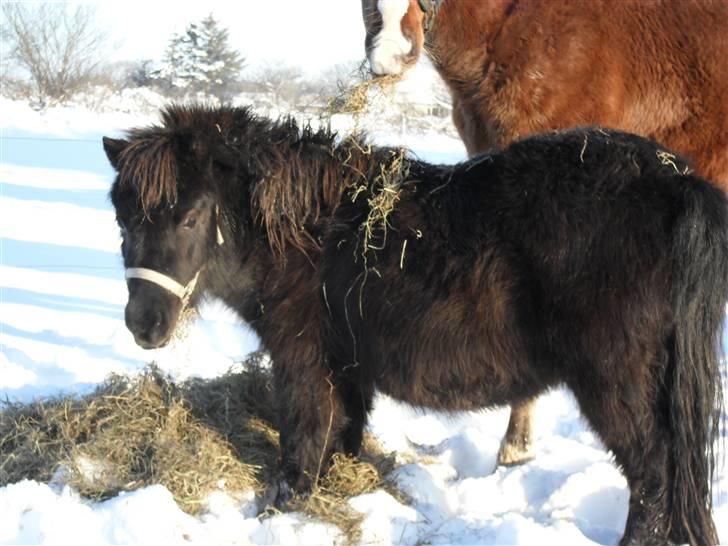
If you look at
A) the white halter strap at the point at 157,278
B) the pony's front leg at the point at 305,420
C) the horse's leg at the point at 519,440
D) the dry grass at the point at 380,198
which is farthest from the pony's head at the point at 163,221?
the horse's leg at the point at 519,440

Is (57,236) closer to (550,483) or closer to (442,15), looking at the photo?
(442,15)

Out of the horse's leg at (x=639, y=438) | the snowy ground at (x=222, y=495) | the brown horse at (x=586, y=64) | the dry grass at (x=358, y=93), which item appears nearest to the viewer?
the horse's leg at (x=639, y=438)

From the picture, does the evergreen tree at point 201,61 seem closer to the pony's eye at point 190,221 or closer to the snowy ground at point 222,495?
the snowy ground at point 222,495

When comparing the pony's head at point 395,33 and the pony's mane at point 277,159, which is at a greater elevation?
the pony's head at point 395,33

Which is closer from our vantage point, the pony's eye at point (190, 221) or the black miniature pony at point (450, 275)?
the black miniature pony at point (450, 275)

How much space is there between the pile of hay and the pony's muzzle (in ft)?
1.88

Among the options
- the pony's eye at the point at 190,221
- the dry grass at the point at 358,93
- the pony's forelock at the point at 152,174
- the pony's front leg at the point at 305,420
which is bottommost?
the pony's front leg at the point at 305,420

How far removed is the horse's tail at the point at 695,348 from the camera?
2.43 metres

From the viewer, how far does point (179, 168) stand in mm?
2939

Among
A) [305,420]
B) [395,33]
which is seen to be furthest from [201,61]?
[305,420]

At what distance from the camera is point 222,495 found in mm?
3061

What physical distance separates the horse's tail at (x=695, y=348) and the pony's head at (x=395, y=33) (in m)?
1.77

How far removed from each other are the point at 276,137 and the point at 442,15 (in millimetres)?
1684

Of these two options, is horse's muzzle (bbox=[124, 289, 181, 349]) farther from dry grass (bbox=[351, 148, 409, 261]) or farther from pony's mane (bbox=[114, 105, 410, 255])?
dry grass (bbox=[351, 148, 409, 261])
